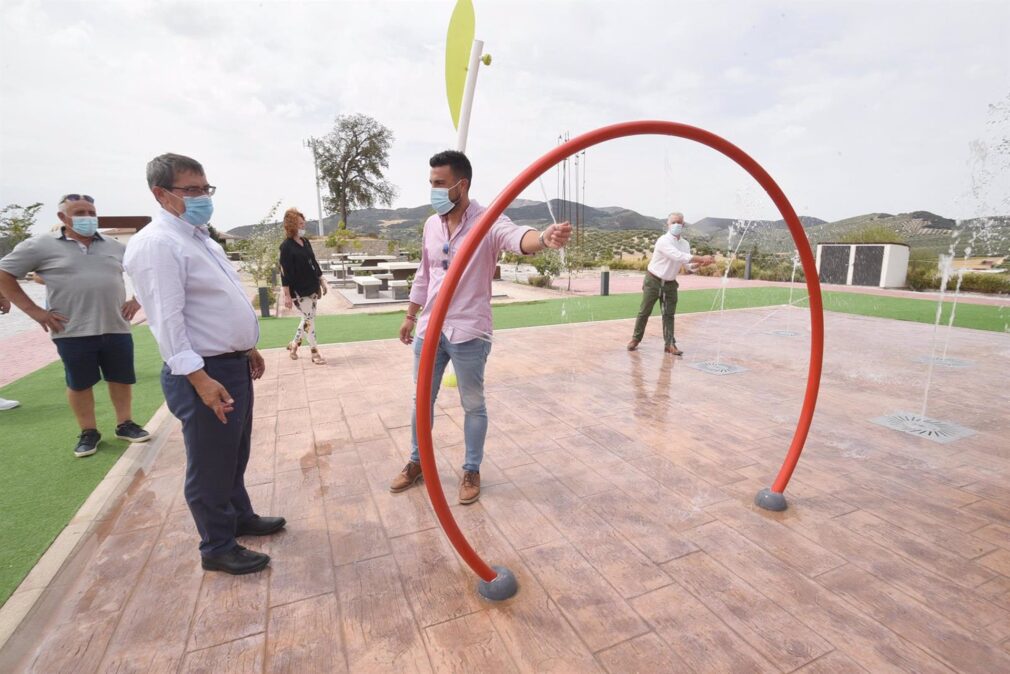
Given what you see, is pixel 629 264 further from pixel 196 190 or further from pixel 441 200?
pixel 196 190

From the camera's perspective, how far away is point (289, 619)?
2.26 meters

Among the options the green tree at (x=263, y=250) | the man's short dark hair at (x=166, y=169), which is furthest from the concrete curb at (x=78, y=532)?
the green tree at (x=263, y=250)

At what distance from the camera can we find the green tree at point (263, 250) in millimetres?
16531

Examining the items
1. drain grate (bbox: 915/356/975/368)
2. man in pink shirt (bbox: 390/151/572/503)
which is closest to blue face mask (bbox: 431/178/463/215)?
man in pink shirt (bbox: 390/151/572/503)

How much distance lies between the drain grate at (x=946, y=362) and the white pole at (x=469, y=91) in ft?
21.9

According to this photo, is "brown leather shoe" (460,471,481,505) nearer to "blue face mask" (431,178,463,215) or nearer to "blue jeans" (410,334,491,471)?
"blue jeans" (410,334,491,471)

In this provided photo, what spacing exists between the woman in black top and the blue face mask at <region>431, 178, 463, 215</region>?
12.3 ft

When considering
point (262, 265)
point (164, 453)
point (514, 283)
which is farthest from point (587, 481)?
point (514, 283)

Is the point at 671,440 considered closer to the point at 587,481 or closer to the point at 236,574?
the point at 587,481

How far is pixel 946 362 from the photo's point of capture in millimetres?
6883

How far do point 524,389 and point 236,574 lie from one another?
11.6 feet

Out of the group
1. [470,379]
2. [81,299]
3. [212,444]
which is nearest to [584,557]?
[470,379]

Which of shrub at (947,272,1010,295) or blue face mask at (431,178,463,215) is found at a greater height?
blue face mask at (431,178,463,215)

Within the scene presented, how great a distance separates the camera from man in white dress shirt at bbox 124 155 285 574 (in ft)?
7.07
